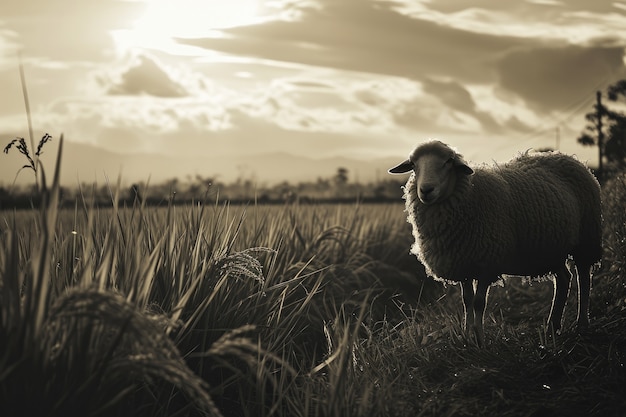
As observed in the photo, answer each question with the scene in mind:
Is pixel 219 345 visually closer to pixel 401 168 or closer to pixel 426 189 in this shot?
→ pixel 426 189

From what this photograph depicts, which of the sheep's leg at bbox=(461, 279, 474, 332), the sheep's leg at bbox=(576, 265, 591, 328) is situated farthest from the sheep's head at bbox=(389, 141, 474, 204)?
the sheep's leg at bbox=(576, 265, 591, 328)

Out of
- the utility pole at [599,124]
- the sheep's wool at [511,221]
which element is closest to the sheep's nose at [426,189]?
the sheep's wool at [511,221]

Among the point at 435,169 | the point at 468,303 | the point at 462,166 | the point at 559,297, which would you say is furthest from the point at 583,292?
the point at 435,169

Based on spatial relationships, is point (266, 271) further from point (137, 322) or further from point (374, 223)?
point (374, 223)

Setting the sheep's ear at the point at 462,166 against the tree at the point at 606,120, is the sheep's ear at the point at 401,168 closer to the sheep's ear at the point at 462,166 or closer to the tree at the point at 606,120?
the sheep's ear at the point at 462,166

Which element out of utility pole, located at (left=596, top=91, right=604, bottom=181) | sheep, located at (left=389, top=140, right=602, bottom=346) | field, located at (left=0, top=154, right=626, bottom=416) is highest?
utility pole, located at (left=596, top=91, right=604, bottom=181)

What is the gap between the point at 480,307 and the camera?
513 cm

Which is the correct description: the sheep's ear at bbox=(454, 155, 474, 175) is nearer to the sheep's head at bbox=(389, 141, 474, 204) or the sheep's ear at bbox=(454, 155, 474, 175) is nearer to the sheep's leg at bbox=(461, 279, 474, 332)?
the sheep's head at bbox=(389, 141, 474, 204)

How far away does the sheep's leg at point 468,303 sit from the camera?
5.19 m

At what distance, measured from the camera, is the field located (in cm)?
290

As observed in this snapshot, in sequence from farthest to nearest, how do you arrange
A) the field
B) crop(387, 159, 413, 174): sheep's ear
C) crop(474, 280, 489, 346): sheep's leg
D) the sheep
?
crop(387, 159, 413, 174): sheep's ear
the sheep
crop(474, 280, 489, 346): sheep's leg
the field

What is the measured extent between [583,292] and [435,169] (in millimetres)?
2084

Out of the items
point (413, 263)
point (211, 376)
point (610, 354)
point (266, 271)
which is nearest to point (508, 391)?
point (610, 354)

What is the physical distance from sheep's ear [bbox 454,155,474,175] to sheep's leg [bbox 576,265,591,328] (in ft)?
5.73
